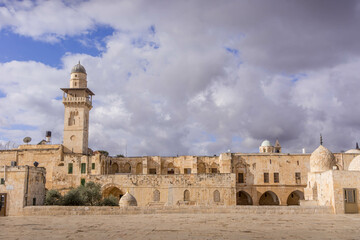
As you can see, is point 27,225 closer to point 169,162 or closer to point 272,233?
point 272,233

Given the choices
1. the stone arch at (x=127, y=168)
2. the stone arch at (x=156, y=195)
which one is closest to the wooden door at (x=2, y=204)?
the stone arch at (x=156, y=195)

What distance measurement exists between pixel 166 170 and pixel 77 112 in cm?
1383

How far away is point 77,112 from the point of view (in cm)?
4728

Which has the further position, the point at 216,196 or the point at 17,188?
the point at 216,196

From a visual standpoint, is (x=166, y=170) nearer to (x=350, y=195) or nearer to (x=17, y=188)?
(x=17, y=188)

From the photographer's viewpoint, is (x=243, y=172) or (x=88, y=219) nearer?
(x=88, y=219)

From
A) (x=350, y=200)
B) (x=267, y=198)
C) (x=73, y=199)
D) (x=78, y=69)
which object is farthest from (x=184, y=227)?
(x=78, y=69)

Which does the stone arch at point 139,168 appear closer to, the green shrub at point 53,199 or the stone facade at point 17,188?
the green shrub at point 53,199

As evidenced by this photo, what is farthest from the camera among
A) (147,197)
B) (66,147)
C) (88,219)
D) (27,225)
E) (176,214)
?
(66,147)

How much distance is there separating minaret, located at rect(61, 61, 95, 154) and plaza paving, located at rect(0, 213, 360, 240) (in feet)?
86.6

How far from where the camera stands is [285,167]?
4291 centimetres

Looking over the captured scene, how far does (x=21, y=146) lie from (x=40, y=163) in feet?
16.7

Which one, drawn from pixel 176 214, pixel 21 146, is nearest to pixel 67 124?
pixel 21 146

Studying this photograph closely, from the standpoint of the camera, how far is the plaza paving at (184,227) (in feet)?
45.3
